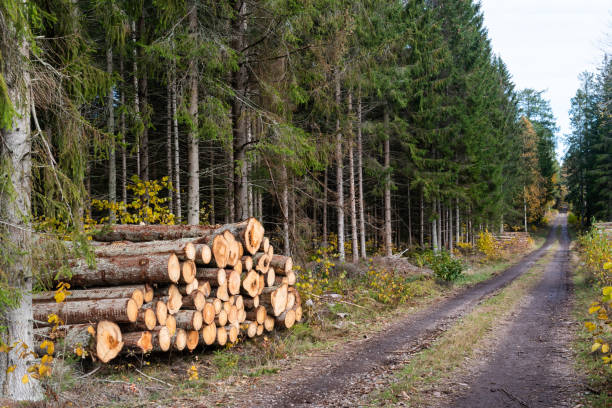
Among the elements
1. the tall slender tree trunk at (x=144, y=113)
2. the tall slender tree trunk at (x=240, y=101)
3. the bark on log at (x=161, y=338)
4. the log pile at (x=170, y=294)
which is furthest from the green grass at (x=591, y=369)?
the tall slender tree trunk at (x=144, y=113)

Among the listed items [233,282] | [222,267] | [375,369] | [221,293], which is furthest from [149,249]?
[375,369]

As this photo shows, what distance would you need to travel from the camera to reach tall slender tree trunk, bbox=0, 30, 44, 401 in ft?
14.9

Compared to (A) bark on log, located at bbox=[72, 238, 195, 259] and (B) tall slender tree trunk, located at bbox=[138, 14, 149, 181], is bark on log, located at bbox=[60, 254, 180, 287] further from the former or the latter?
(B) tall slender tree trunk, located at bbox=[138, 14, 149, 181]

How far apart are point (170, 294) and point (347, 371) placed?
10.5ft

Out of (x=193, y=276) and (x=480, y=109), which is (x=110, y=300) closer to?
(x=193, y=276)

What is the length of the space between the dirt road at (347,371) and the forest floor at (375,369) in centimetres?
2

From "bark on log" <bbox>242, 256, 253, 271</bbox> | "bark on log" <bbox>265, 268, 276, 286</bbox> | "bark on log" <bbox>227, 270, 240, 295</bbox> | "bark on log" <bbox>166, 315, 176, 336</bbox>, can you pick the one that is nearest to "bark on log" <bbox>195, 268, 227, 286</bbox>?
"bark on log" <bbox>227, 270, 240, 295</bbox>

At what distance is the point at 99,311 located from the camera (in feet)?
19.6

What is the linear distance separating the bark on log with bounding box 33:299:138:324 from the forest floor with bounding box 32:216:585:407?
0.67 meters

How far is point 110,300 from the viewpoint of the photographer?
607 centimetres

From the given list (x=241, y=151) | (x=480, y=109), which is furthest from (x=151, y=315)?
(x=480, y=109)

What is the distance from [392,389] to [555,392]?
2112 mm

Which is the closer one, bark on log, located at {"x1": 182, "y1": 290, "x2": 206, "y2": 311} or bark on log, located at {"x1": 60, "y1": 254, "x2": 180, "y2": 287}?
bark on log, located at {"x1": 60, "y1": 254, "x2": 180, "y2": 287}

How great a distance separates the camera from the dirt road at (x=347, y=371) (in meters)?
5.36
